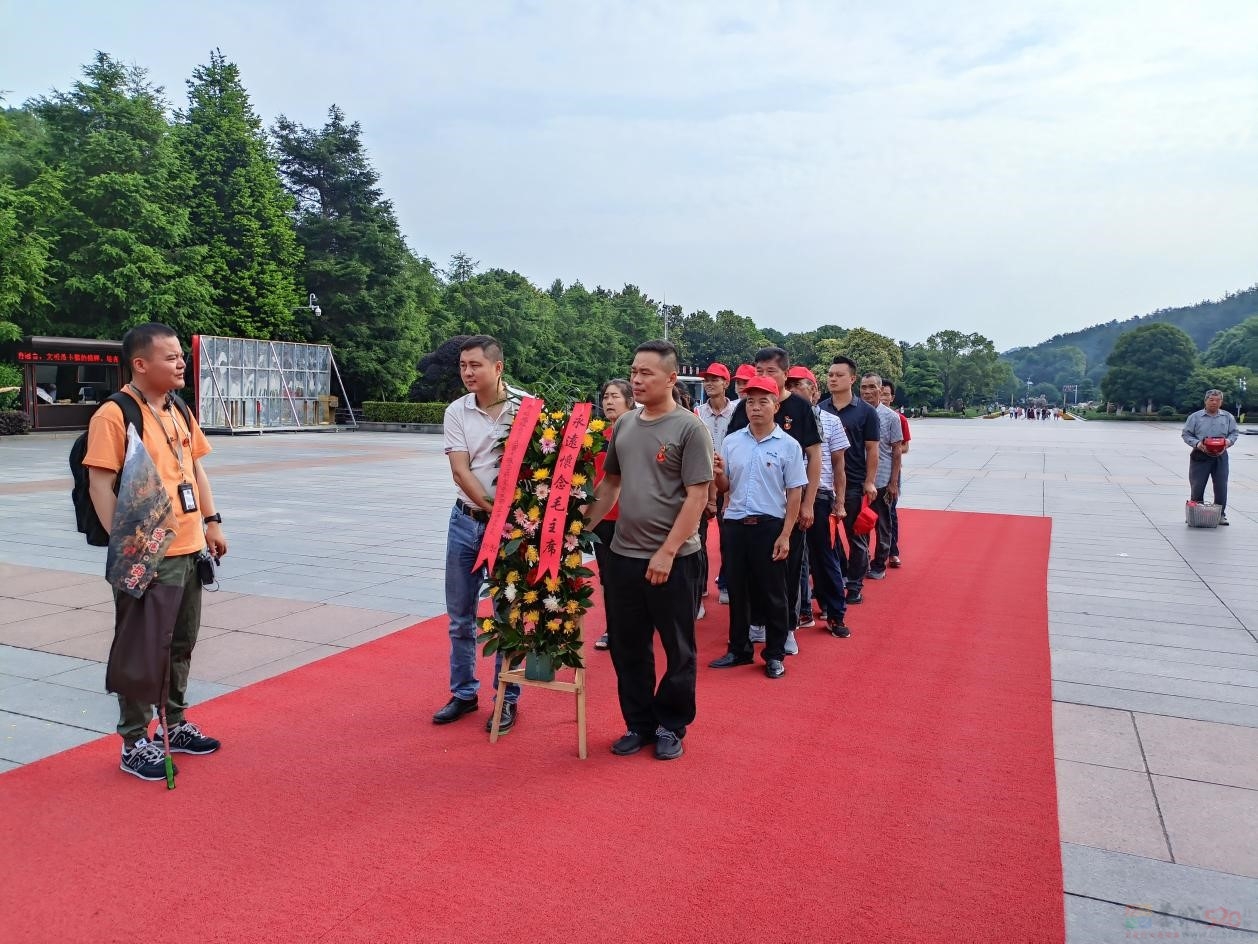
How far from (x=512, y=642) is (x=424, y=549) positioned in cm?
478

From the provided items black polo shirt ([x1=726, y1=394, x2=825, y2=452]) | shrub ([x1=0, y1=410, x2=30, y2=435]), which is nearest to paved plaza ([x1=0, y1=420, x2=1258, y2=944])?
black polo shirt ([x1=726, y1=394, x2=825, y2=452])

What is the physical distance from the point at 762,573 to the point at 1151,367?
71.7 metres

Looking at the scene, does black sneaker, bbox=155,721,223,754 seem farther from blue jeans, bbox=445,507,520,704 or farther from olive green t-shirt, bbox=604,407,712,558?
olive green t-shirt, bbox=604,407,712,558

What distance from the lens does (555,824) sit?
2.98m

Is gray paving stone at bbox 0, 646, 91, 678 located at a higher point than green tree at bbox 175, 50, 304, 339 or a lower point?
lower

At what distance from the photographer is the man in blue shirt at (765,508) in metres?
4.61

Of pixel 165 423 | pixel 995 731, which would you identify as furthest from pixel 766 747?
pixel 165 423

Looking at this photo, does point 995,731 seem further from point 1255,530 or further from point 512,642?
point 1255,530

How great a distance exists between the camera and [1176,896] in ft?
8.54

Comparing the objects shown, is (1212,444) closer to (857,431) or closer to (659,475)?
(857,431)

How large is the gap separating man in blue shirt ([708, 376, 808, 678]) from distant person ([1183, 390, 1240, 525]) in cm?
754

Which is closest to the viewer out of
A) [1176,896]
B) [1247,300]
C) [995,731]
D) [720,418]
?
[1176,896]

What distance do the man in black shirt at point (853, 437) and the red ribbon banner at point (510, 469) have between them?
9.63 feet

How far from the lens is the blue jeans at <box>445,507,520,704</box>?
12.4 ft
